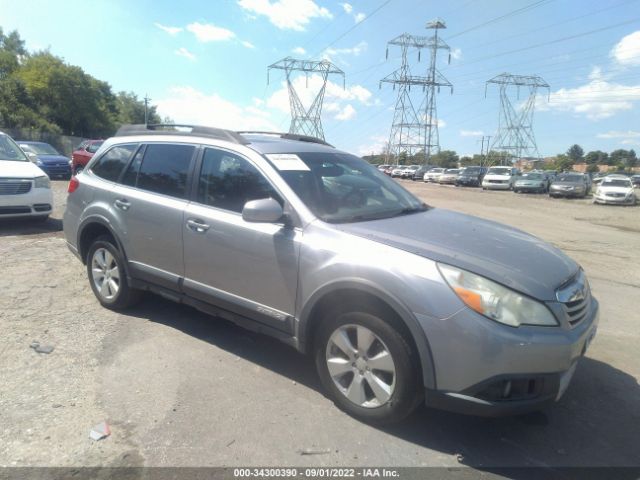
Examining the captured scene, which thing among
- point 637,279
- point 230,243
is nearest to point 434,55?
point 637,279

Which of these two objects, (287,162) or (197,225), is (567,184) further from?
(197,225)

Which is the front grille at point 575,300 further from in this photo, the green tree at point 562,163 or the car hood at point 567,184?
the green tree at point 562,163

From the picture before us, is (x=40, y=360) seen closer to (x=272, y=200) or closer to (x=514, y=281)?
(x=272, y=200)

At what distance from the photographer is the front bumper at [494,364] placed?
103 inches

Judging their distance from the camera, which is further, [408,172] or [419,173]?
[408,172]

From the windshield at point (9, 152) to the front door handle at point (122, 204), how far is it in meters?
6.23

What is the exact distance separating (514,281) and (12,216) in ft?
29.5

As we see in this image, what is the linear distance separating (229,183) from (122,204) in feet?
4.49

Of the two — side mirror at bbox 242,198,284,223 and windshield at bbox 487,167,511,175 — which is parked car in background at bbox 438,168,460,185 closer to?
windshield at bbox 487,167,511,175

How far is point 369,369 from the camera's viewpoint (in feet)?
9.99

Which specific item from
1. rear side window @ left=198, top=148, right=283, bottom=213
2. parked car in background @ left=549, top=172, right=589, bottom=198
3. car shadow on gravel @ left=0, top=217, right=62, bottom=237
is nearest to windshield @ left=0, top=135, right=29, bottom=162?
car shadow on gravel @ left=0, top=217, right=62, bottom=237

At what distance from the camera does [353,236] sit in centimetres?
317

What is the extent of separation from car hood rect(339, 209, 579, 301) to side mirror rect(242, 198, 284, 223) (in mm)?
465

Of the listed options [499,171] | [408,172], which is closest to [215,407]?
[499,171]
